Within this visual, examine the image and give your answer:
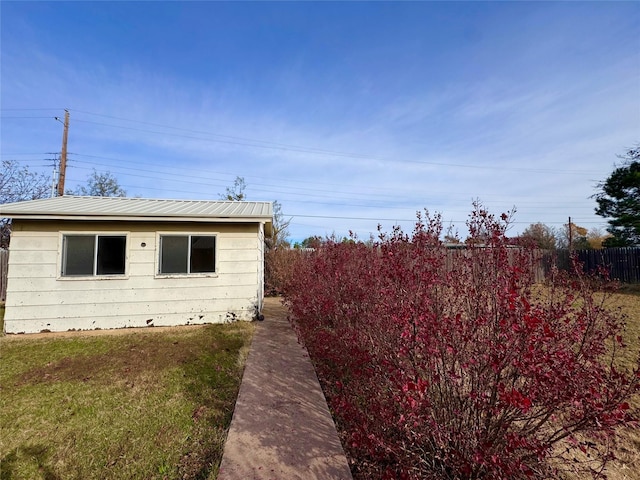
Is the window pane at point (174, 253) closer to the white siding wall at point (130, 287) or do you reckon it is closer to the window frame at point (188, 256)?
the window frame at point (188, 256)

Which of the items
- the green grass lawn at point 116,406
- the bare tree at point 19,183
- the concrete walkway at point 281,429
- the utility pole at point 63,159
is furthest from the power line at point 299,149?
the concrete walkway at point 281,429

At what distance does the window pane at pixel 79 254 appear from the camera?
6.82 metres

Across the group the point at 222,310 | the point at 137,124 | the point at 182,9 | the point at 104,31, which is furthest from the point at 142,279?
the point at 137,124

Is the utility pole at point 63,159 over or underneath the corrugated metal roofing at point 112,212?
over

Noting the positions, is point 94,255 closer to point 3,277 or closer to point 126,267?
point 126,267

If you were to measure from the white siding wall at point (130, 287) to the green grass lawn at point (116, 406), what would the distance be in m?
0.94

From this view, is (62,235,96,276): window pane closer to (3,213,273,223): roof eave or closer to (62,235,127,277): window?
(62,235,127,277): window

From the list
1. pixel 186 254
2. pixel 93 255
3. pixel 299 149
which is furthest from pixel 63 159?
pixel 299 149

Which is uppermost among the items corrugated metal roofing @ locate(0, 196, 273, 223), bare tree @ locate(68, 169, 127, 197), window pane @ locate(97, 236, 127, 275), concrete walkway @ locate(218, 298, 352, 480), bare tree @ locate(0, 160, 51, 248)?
bare tree @ locate(68, 169, 127, 197)

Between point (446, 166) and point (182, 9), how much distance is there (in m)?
19.1

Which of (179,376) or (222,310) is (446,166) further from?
(179,376)

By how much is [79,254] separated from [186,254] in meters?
2.42

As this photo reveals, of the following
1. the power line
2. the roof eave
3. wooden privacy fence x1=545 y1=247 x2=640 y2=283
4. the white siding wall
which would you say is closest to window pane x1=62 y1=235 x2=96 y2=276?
the white siding wall

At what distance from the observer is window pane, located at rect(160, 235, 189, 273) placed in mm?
7191
